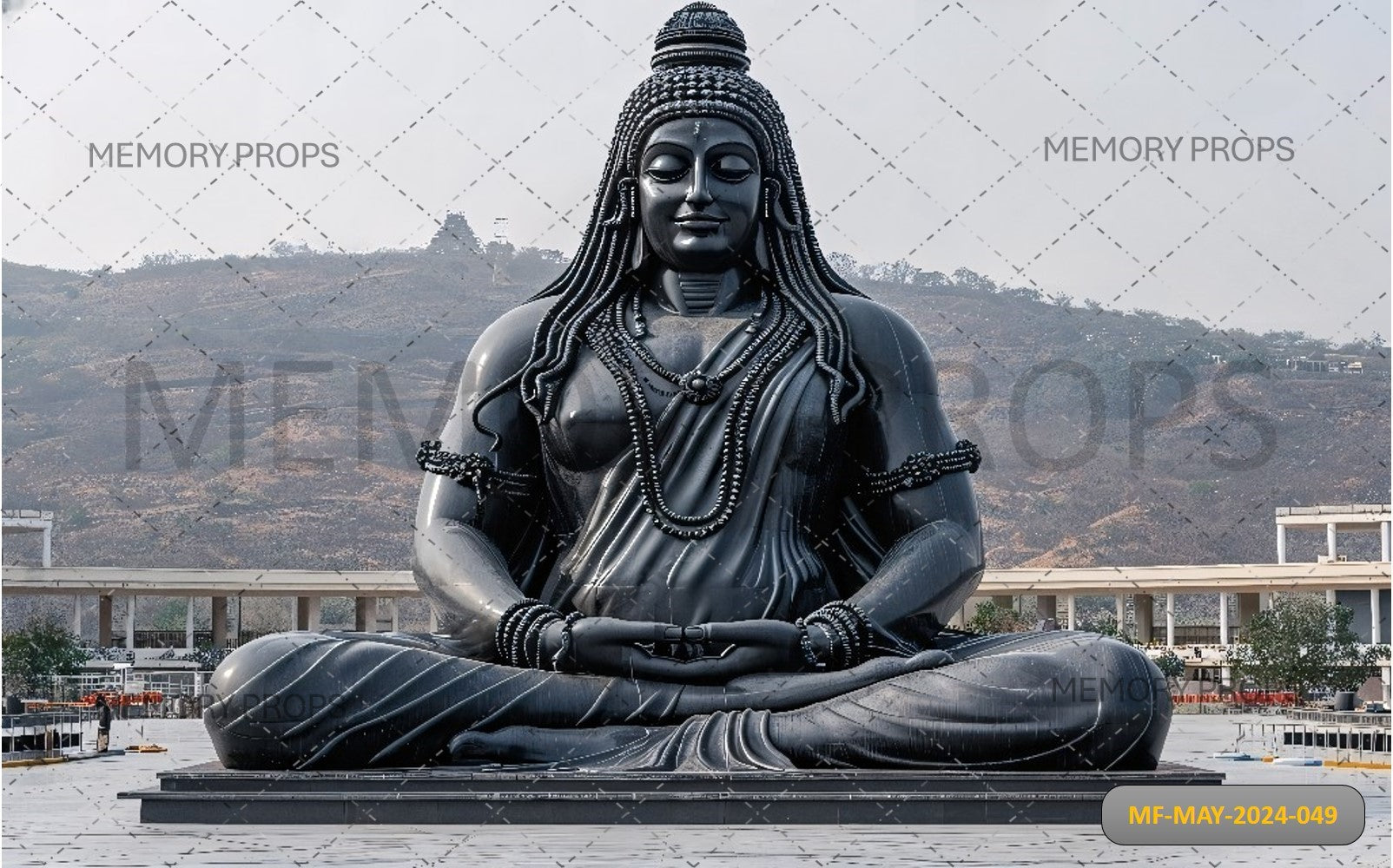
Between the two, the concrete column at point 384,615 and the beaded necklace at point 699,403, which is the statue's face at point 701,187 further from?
the concrete column at point 384,615

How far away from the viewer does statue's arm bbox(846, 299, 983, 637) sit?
10078 millimetres

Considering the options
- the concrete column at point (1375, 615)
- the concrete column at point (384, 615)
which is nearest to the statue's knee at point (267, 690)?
the concrete column at point (384, 615)

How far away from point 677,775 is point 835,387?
2.56 meters

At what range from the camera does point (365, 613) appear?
6650 cm

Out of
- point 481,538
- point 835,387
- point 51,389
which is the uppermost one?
point 51,389

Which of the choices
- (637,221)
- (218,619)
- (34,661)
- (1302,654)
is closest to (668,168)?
(637,221)

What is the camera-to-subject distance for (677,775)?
864cm

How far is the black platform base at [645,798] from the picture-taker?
8453 mm

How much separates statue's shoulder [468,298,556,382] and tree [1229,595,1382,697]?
35464 mm

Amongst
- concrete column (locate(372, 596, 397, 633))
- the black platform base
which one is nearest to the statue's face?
the black platform base

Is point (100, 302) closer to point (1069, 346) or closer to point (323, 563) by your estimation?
point (323, 563)

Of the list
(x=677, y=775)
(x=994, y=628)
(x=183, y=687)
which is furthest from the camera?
(x=994, y=628)

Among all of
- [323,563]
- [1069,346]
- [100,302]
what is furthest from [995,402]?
[100,302]

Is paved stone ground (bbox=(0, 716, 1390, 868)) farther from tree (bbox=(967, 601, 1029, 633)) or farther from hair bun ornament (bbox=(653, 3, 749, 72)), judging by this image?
tree (bbox=(967, 601, 1029, 633))
